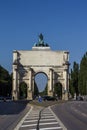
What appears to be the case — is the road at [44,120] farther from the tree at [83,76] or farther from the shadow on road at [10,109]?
the tree at [83,76]

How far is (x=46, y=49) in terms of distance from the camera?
13238 centimetres

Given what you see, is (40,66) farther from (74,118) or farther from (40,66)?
(74,118)

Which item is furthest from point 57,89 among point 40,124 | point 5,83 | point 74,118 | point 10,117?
point 40,124

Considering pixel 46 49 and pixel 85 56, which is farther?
pixel 85 56

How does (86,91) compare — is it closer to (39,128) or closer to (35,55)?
(35,55)

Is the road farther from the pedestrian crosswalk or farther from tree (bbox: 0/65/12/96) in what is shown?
tree (bbox: 0/65/12/96)

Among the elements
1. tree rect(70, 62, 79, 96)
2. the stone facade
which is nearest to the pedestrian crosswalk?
the stone facade

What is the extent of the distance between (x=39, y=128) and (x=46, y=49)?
107985 mm

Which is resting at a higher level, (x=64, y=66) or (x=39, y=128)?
(x=64, y=66)

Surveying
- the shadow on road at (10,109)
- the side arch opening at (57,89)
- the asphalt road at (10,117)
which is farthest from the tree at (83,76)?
the asphalt road at (10,117)

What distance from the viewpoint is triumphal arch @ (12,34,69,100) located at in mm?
130875

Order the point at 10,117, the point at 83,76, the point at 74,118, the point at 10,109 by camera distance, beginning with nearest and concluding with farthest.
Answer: the point at 74,118 → the point at 10,117 → the point at 10,109 → the point at 83,76

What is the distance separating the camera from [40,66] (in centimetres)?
13188

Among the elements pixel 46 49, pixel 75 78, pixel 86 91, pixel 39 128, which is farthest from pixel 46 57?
pixel 39 128
